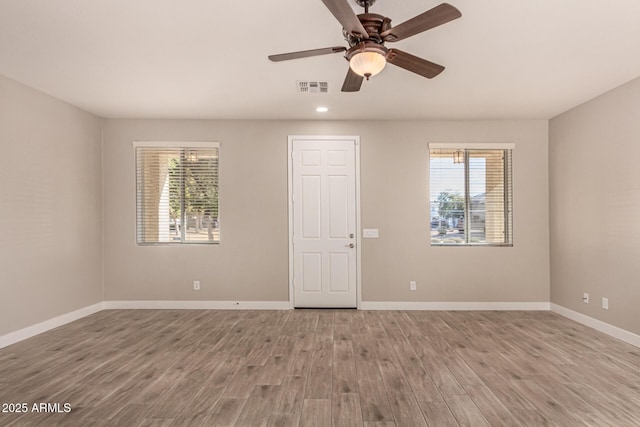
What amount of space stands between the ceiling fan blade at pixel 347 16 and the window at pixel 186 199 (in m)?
3.59

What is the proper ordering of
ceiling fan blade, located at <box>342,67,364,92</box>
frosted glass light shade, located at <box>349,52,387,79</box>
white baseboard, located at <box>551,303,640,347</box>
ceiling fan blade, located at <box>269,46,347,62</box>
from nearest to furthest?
frosted glass light shade, located at <box>349,52,387,79</box>, ceiling fan blade, located at <box>269,46,347,62</box>, ceiling fan blade, located at <box>342,67,364,92</box>, white baseboard, located at <box>551,303,640,347</box>

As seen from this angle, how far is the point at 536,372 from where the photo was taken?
2988 millimetres

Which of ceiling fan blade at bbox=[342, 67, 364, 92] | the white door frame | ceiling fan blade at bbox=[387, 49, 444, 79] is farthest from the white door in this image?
ceiling fan blade at bbox=[387, 49, 444, 79]

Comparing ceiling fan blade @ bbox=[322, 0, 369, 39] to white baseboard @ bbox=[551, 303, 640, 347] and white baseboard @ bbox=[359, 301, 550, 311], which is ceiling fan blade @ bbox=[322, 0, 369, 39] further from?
white baseboard @ bbox=[551, 303, 640, 347]

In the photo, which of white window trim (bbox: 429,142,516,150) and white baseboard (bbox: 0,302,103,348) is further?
white window trim (bbox: 429,142,516,150)

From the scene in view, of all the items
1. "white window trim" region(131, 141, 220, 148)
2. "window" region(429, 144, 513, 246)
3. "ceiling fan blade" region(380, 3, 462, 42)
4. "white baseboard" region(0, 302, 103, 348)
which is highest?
"ceiling fan blade" region(380, 3, 462, 42)

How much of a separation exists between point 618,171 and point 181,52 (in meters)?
4.70

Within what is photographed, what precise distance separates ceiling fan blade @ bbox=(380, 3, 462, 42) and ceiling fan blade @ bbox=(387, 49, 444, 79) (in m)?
0.16

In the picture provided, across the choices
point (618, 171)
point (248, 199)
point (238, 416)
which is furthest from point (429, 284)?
point (238, 416)

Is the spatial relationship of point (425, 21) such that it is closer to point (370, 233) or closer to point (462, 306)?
point (370, 233)

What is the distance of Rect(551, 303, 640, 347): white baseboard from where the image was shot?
3.66m

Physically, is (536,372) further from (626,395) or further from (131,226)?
A: (131,226)

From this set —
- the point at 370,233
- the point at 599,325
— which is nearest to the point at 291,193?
the point at 370,233

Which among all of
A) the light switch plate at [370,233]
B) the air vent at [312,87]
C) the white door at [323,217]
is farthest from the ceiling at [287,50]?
the light switch plate at [370,233]
